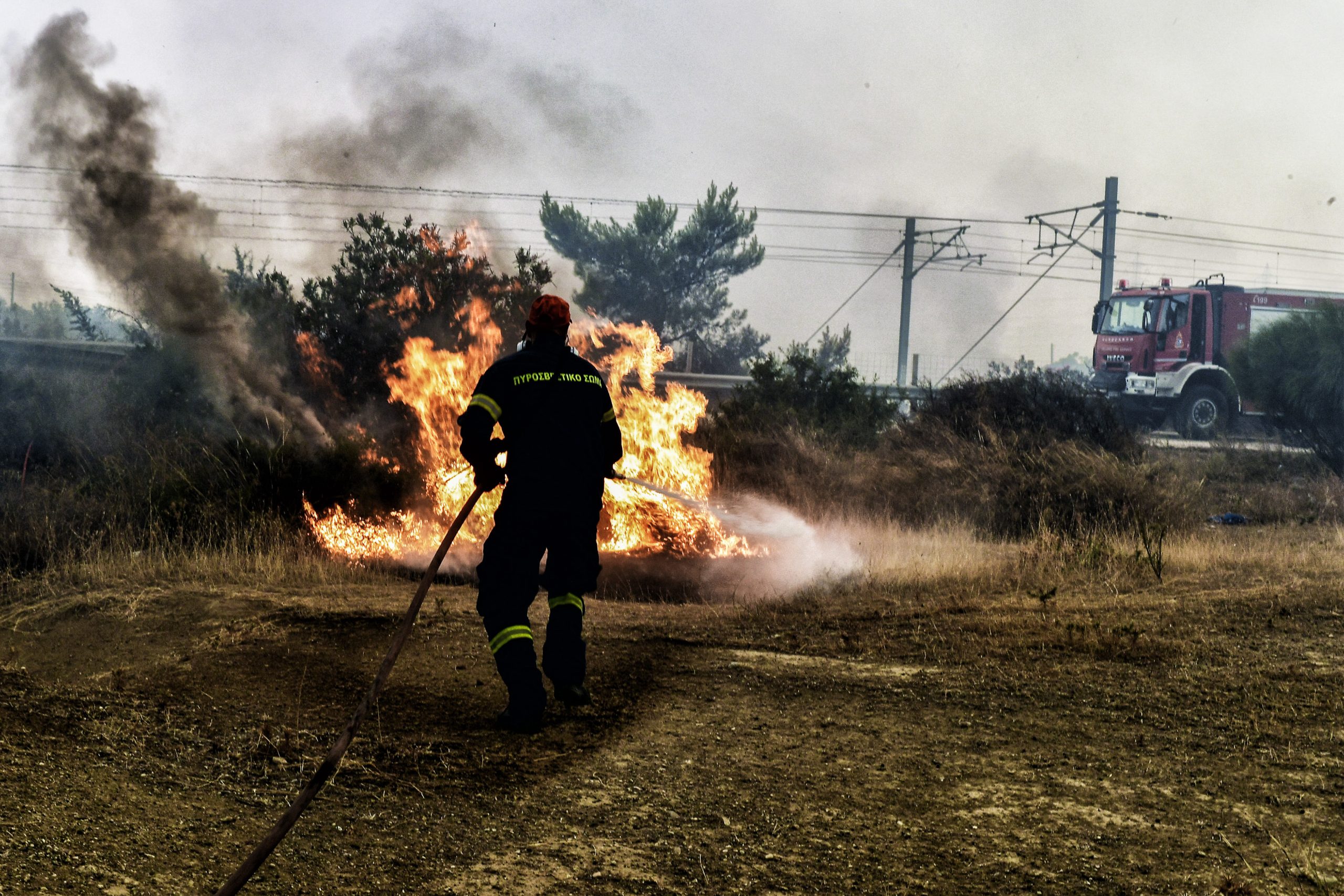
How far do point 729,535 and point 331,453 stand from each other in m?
3.84

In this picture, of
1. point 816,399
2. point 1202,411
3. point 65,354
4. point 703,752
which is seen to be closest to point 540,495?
point 703,752

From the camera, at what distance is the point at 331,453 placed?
1003cm

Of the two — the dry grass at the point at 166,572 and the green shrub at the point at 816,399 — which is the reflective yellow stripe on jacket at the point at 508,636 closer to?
the dry grass at the point at 166,572

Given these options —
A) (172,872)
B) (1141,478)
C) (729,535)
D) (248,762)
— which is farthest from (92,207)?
(1141,478)

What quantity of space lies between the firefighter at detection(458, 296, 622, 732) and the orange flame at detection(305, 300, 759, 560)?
394 centimetres

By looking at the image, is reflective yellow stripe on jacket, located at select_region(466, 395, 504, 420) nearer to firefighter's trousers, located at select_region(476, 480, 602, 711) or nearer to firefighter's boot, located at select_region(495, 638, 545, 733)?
firefighter's trousers, located at select_region(476, 480, 602, 711)

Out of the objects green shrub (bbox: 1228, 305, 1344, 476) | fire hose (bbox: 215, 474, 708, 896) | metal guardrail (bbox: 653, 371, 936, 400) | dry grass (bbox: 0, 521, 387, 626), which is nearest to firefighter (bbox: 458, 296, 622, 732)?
fire hose (bbox: 215, 474, 708, 896)

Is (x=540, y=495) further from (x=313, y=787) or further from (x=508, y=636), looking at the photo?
(x=313, y=787)

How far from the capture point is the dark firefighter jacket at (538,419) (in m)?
4.98

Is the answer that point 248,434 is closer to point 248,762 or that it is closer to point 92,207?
point 92,207

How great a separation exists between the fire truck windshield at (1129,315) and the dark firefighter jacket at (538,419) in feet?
76.8

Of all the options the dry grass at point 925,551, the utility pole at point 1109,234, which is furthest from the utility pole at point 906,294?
the dry grass at point 925,551

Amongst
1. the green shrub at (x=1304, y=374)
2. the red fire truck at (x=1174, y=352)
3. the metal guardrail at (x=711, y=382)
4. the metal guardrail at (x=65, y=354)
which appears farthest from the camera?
the red fire truck at (x=1174, y=352)

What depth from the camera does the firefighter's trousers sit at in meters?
4.84
